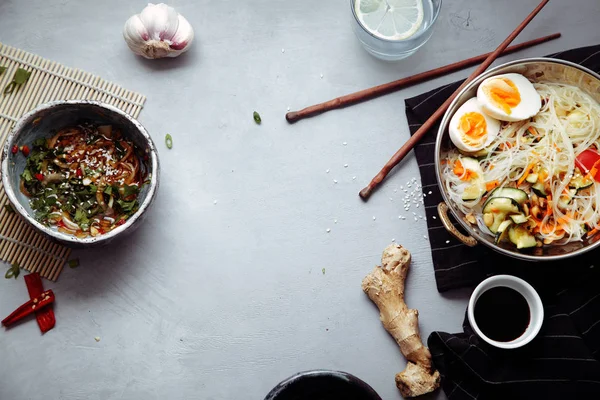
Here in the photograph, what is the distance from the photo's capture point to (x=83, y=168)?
7.20 feet

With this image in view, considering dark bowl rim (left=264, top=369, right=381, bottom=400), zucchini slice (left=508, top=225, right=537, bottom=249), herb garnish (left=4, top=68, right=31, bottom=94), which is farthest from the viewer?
herb garnish (left=4, top=68, right=31, bottom=94)

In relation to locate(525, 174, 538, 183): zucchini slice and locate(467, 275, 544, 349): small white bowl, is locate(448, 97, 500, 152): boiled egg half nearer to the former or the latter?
locate(525, 174, 538, 183): zucchini slice

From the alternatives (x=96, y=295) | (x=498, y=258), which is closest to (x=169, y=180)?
(x=96, y=295)

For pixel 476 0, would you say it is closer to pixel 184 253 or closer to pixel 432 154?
pixel 432 154

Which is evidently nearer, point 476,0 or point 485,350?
point 485,350

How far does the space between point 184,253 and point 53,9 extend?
106 cm

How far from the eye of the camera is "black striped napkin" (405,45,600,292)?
2.24 meters

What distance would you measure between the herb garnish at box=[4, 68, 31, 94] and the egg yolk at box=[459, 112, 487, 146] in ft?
5.20

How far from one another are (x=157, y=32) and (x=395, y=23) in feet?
2.91

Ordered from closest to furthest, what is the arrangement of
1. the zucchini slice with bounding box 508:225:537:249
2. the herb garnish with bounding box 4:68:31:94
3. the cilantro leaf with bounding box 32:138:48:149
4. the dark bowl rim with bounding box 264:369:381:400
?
the dark bowl rim with bounding box 264:369:381:400, the zucchini slice with bounding box 508:225:537:249, the cilantro leaf with bounding box 32:138:48:149, the herb garnish with bounding box 4:68:31:94

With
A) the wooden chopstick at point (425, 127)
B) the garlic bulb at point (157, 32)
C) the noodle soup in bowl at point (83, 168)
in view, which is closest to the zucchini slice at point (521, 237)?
the wooden chopstick at point (425, 127)

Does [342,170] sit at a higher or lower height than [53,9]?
lower

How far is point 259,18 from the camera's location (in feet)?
7.88

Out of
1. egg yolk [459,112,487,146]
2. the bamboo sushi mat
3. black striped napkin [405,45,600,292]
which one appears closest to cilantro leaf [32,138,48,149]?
the bamboo sushi mat
